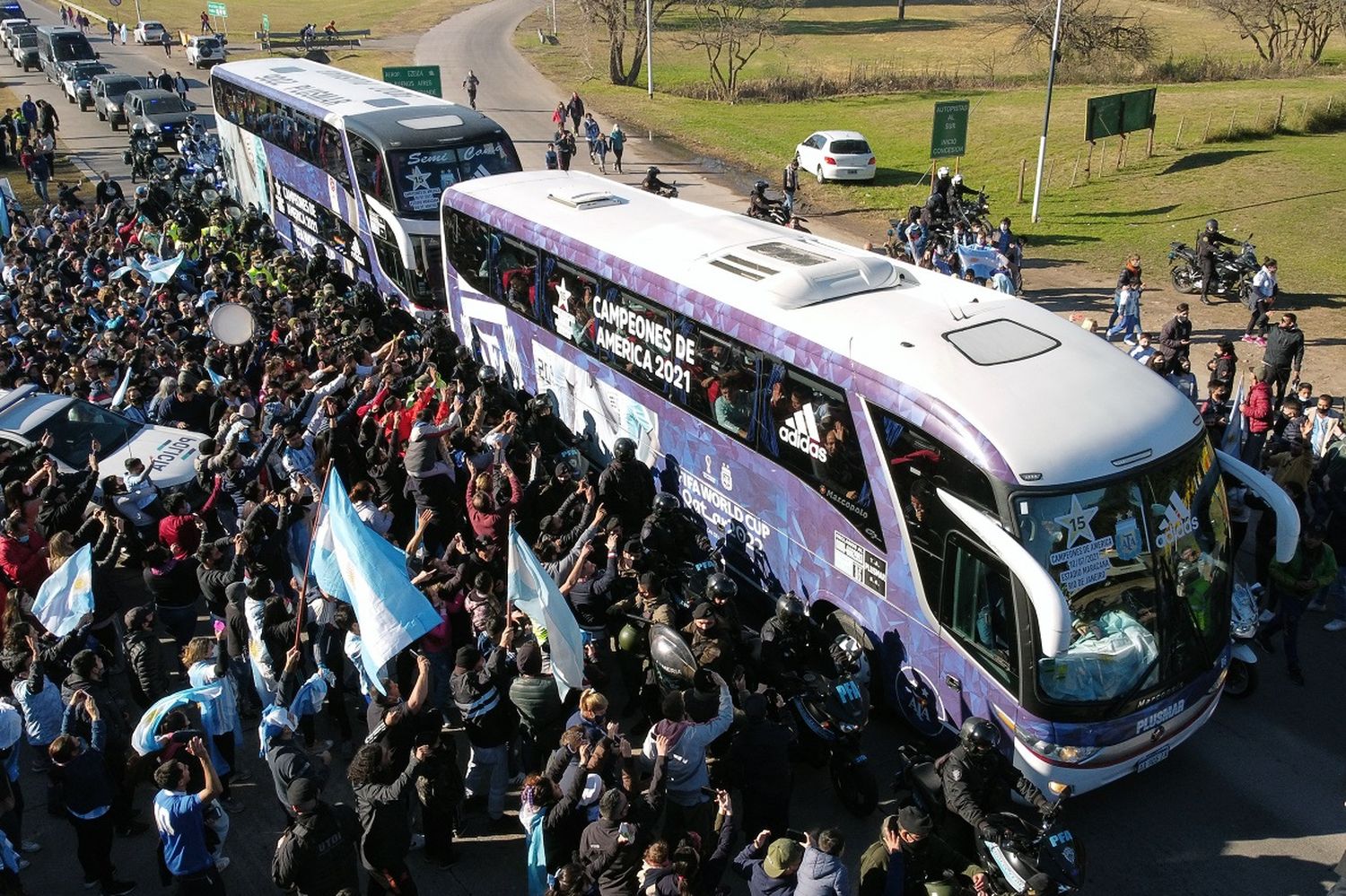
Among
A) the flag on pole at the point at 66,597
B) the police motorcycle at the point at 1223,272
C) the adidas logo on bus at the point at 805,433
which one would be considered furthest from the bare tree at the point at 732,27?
the flag on pole at the point at 66,597

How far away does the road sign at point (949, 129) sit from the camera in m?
26.4

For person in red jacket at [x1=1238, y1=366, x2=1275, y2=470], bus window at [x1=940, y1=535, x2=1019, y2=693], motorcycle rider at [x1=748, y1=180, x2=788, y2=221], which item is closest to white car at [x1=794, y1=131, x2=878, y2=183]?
motorcycle rider at [x1=748, y1=180, x2=788, y2=221]

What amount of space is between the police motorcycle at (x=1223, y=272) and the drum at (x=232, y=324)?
17.3m

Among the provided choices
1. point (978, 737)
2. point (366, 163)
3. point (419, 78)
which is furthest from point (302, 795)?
point (419, 78)

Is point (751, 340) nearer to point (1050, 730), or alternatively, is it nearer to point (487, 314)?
point (1050, 730)

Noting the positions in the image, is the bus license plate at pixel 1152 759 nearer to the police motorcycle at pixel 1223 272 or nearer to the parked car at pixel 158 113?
the police motorcycle at pixel 1223 272

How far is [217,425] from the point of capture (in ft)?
42.5

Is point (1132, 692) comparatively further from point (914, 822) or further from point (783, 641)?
point (783, 641)

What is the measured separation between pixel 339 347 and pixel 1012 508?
954 centimetres

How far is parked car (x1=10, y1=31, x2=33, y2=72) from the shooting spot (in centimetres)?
5788

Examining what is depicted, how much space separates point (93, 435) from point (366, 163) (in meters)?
7.53

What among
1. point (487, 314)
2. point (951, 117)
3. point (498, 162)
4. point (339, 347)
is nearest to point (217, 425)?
point (339, 347)

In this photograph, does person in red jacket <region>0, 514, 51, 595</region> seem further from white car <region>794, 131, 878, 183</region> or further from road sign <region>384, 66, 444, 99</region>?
road sign <region>384, 66, 444, 99</region>

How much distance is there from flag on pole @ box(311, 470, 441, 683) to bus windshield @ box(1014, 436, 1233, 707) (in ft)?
14.6
